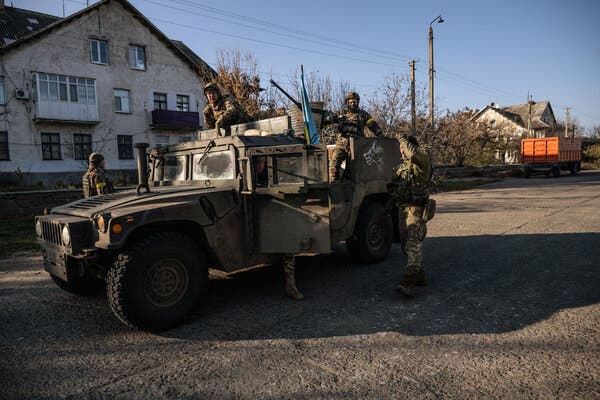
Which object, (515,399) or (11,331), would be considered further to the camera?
(11,331)

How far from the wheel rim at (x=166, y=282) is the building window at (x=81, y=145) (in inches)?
894

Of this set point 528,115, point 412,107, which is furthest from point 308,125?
point 528,115

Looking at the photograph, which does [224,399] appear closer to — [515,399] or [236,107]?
[515,399]

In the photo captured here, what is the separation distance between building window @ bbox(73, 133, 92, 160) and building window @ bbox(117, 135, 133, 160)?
1.76 m

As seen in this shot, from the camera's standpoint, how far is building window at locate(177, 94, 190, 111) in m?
28.0

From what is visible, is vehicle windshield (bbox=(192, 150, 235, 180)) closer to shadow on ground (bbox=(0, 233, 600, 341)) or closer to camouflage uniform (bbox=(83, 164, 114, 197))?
shadow on ground (bbox=(0, 233, 600, 341))

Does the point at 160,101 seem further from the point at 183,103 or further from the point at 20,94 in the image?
the point at 20,94

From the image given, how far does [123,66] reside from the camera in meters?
25.2

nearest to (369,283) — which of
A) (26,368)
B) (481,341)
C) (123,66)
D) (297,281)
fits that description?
(297,281)

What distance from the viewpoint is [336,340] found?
11.4ft

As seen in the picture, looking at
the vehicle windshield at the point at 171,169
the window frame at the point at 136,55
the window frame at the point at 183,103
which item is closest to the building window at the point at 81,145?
the window frame at the point at 136,55

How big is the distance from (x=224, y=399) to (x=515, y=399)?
1.83 metres

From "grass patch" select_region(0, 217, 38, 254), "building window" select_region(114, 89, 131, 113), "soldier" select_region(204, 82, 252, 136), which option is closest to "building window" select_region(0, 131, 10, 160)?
"building window" select_region(114, 89, 131, 113)

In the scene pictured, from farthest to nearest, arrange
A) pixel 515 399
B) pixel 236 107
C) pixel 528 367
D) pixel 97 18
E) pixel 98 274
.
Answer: pixel 97 18 < pixel 236 107 < pixel 98 274 < pixel 528 367 < pixel 515 399
